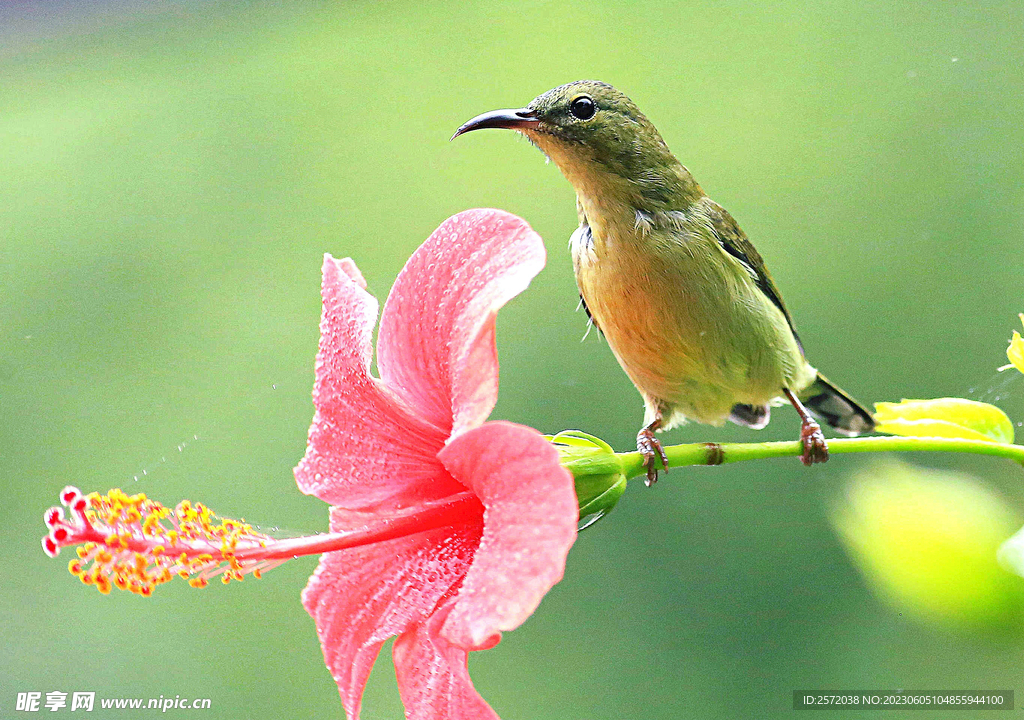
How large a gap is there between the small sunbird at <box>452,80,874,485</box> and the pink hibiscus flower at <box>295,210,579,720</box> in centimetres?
17

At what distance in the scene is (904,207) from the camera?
180 cm

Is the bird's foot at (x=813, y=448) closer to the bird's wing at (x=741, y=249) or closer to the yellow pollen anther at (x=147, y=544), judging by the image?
the bird's wing at (x=741, y=249)

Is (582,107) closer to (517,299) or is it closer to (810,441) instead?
(810,441)

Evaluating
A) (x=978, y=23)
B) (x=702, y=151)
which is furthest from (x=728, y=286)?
(x=978, y=23)

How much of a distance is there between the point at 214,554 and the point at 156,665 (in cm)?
143

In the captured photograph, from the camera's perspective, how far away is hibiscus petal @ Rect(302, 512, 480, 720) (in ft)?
1.36

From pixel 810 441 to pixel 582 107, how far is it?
9.5 inches

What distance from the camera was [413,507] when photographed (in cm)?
43

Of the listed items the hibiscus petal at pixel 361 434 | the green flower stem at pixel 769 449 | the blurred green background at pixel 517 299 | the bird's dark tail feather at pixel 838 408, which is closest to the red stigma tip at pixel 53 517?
the hibiscus petal at pixel 361 434

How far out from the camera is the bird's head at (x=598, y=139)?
21.7 inches

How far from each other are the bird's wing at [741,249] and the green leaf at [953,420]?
0.18 meters

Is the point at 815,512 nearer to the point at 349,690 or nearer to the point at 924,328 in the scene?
the point at 924,328

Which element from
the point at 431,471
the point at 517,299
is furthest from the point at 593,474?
the point at 517,299

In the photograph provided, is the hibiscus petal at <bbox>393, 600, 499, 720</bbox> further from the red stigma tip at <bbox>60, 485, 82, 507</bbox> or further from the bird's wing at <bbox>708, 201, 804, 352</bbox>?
the bird's wing at <bbox>708, 201, 804, 352</bbox>
